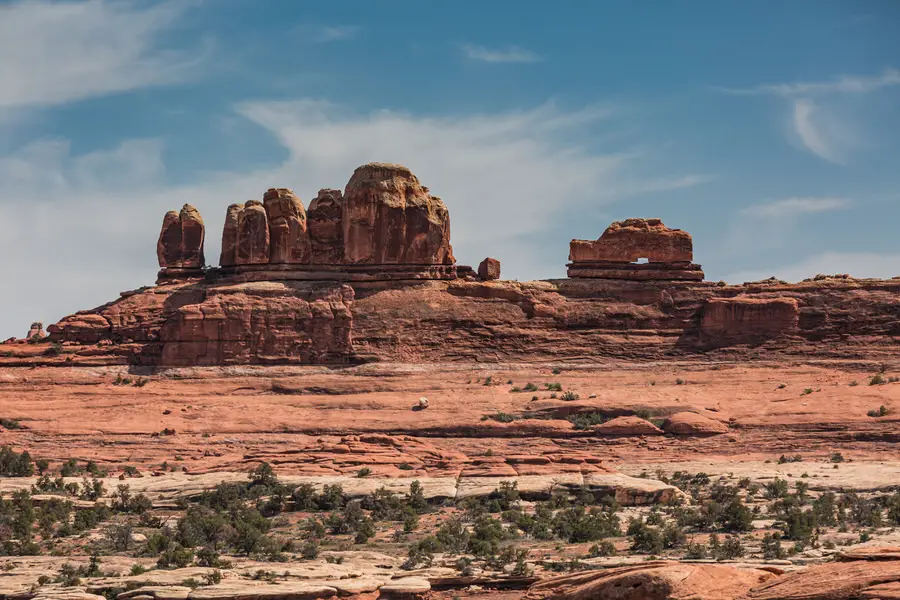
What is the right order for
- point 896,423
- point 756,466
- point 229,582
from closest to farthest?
point 229,582, point 756,466, point 896,423

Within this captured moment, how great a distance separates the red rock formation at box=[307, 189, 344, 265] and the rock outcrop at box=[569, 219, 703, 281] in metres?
11.5

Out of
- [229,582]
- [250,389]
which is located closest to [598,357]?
[250,389]

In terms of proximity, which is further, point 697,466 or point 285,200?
point 285,200

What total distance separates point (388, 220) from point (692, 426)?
65.9 feet

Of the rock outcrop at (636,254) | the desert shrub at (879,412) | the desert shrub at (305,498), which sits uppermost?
the rock outcrop at (636,254)

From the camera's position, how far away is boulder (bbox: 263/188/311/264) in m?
69.0

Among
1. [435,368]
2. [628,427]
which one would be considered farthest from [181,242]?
[628,427]

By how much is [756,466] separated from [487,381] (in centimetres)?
1636

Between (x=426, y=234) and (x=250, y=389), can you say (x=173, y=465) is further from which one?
(x=426, y=234)

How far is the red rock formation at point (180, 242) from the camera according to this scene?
72.6 metres

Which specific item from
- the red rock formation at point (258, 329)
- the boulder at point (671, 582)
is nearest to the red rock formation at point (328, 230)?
the red rock formation at point (258, 329)

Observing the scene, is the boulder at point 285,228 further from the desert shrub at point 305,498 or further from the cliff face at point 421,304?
the desert shrub at point 305,498

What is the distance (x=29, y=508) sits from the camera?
4359 centimetres

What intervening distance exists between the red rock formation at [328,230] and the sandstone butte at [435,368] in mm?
109
